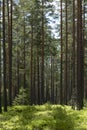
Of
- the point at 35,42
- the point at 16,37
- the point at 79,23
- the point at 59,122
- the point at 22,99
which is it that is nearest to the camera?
the point at 59,122

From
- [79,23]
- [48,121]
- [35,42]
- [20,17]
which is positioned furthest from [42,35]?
[48,121]

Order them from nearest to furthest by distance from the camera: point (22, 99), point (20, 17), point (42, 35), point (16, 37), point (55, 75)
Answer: point (22, 99), point (42, 35), point (20, 17), point (16, 37), point (55, 75)

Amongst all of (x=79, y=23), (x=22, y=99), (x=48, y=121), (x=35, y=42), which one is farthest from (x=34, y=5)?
(x=48, y=121)

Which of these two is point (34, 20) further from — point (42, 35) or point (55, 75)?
point (55, 75)

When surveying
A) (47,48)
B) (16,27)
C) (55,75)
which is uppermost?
(16,27)

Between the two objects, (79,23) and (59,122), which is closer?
(59,122)

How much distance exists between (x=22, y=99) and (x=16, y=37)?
1295 centimetres

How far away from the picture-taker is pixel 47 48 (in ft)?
119

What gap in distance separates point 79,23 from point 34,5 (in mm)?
14525

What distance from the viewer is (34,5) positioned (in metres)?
33.7

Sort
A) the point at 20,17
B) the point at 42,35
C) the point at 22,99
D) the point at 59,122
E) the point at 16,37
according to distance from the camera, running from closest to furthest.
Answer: the point at 59,122 → the point at 22,99 → the point at 42,35 → the point at 20,17 → the point at 16,37

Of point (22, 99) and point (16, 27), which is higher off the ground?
point (16, 27)

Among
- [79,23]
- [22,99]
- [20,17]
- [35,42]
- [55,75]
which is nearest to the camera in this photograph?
[79,23]

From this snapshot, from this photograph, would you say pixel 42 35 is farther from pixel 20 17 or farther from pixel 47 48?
pixel 20 17
